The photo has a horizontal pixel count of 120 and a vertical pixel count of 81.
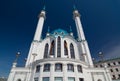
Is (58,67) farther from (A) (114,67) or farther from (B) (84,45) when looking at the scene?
(A) (114,67)

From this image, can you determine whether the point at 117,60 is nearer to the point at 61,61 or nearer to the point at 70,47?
the point at 70,47

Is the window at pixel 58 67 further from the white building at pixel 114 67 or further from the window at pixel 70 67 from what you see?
the white building at pixel 114 67

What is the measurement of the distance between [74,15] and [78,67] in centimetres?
3468

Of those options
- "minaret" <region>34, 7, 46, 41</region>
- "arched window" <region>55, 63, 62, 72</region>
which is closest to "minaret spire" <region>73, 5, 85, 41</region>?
"minaret" <region>34, 7, 46, 41</region>

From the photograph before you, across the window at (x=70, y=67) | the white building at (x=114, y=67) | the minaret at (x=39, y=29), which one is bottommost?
the window at (x=70, y=67)

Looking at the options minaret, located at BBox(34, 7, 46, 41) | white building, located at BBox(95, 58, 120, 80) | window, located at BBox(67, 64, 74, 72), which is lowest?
window, located at BBox(67, 64, 74, 72)

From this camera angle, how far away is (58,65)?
2592 cm

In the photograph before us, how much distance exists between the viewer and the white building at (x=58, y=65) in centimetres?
2476

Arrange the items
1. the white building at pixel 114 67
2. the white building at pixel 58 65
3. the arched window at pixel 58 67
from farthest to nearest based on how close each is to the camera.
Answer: the white building at pixel 114 67, the arched window at pixel 58 67, the white building at pixel 58 65

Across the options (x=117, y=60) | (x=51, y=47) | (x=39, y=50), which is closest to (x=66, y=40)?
(x=51, y=47)

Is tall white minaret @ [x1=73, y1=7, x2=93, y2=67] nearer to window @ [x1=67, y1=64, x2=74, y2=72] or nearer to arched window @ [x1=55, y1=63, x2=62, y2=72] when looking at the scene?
window @ [x1=67, y1=64, x2=74, y2=72]

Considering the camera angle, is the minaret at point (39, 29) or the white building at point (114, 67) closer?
the minaret at point (39, 29)

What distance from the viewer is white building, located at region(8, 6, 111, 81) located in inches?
975

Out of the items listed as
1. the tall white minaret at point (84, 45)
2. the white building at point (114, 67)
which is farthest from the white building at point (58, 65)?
the white building at point (114, 67)
